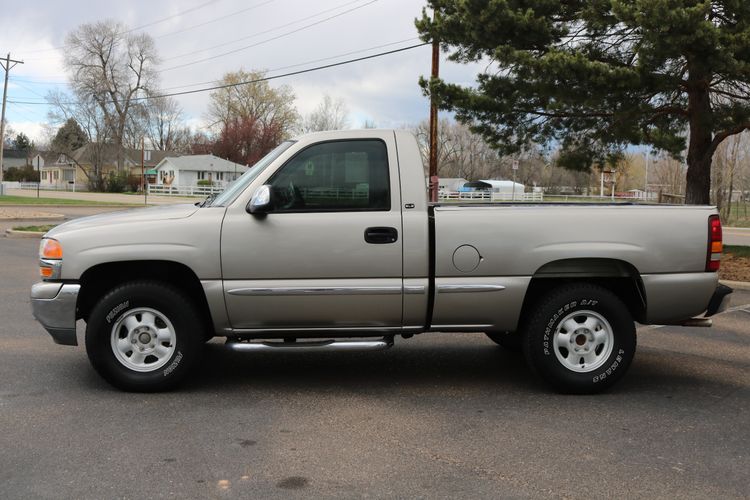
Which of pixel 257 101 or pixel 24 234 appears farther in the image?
pixel 257 101

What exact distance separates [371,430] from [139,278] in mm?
2121

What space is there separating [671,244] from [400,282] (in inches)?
81.4

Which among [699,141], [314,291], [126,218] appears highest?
[699,141]

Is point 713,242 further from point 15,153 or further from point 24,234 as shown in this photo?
point 15,153

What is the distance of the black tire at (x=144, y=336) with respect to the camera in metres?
4.96

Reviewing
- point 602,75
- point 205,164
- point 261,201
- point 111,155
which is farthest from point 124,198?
point 261,201

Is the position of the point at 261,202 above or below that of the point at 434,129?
below

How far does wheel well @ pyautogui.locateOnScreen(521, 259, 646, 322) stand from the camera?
5.21m

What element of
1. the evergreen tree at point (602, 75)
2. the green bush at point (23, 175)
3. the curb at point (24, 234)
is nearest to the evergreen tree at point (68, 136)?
the green bush at point (23, 175)

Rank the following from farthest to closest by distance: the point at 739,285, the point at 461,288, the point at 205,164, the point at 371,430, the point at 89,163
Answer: the point at 89,163 < the point at 205,164 < the point at 739,285 < the point at 461,288 < the point at 371,430

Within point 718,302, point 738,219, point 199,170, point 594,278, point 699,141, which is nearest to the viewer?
point 718,302

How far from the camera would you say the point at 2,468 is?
3.71m

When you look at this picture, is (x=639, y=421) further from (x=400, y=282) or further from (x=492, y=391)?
(x=400, y=282)

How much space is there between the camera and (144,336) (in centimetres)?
504
